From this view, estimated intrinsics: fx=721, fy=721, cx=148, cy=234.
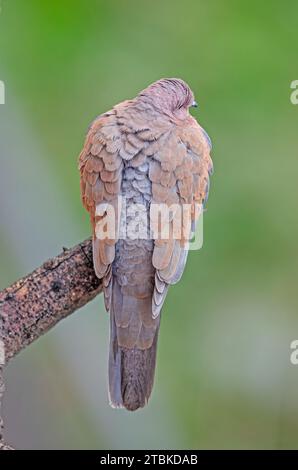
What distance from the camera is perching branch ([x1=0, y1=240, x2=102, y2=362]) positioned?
2.23 m

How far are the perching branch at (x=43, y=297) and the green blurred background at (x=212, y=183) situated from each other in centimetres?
171

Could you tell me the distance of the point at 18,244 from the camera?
388 cm

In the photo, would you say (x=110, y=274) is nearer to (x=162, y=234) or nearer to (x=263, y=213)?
(x=162, y=234)

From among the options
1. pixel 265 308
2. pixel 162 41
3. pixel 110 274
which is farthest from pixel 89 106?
pixel 110 274

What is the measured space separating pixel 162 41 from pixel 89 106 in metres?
0.67

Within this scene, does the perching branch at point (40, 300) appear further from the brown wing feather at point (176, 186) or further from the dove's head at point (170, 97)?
the dove's head at point (170, 97)

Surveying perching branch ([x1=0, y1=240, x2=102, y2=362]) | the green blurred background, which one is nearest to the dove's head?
perching branch ([x1=0, y1=240, x2=102, y2=362])

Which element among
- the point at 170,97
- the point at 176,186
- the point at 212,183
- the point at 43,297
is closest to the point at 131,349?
the point at 43,297

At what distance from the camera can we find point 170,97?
2648mm

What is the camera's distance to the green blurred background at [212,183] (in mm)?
4188

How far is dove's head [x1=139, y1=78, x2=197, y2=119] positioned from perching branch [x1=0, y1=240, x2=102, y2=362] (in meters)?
0.63

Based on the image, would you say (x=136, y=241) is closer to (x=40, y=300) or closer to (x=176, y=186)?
(x=176, y=186)

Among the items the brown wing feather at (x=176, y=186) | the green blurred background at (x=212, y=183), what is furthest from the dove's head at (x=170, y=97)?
the green blurred background at (x=212, y=183)

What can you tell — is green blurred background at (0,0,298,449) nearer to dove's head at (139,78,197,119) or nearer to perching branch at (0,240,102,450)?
dove's head at (139,78,197,119)
